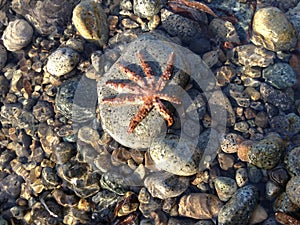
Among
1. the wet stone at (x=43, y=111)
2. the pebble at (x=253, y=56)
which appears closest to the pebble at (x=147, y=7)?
the pebble at (x=253, y=56)

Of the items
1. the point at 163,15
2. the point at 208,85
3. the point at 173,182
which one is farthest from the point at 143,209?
the point at 163,15

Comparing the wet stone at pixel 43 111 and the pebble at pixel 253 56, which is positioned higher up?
the pebble at pixel 253 56

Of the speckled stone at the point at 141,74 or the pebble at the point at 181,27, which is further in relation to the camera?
the pebble at the point at 181,27

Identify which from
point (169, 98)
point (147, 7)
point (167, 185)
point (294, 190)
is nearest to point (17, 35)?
point (147, 7)

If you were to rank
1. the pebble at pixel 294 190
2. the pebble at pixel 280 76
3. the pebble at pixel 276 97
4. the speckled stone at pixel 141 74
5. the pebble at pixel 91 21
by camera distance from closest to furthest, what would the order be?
the pebble at pixel 294 190
the speckled stone at pixel 141 74
the pebble at pixel 276 97
the pebble at pixel 280 76
the pebble at pixel 91 21

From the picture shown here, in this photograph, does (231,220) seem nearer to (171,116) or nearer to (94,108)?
(171,116)

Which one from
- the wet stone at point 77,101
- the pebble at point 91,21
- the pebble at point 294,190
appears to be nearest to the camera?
the pebble at point 294,190

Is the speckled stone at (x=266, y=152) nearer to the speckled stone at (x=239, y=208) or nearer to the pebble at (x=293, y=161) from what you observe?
the pebble at (x=293, y=161)

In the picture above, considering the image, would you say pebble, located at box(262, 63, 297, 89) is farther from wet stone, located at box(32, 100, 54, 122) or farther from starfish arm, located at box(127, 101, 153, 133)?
wet stone, located at box(32, 100, 54, 122)
